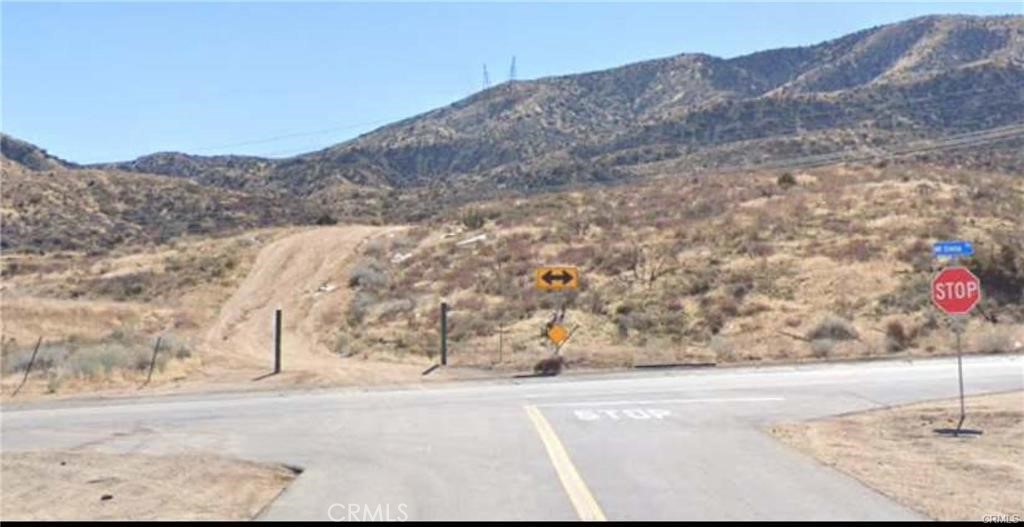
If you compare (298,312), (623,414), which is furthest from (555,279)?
(298,312)

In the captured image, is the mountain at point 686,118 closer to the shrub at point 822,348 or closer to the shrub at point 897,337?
the shrub at point 897,337

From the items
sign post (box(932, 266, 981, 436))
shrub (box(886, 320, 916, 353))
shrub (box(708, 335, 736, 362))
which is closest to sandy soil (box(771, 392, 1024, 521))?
sign post (box(932, 266, 981, 436))

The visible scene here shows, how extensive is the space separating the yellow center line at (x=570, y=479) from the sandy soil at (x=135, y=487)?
3140 millimetres

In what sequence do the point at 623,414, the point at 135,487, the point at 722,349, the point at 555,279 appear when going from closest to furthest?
the point at 135,487 → the point at 623,414 → the point at 555,279 → the point at 722,349

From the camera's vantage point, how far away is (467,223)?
67562 millimetres

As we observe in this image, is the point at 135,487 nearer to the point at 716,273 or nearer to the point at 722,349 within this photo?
the point at 722,349

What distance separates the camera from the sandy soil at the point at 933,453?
36.6 feet

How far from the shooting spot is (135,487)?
13094 mm

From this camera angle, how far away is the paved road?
35.9 feet

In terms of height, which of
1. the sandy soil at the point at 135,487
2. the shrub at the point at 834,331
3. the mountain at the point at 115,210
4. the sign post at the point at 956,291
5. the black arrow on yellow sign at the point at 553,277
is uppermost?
the mountain at the point at 115,210

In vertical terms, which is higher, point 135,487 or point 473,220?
point 473,220

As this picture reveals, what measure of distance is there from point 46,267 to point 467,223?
1050 inches

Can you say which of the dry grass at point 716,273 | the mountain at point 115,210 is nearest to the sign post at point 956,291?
the dry grass at point 716,273

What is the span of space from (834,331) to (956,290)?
17.4m
